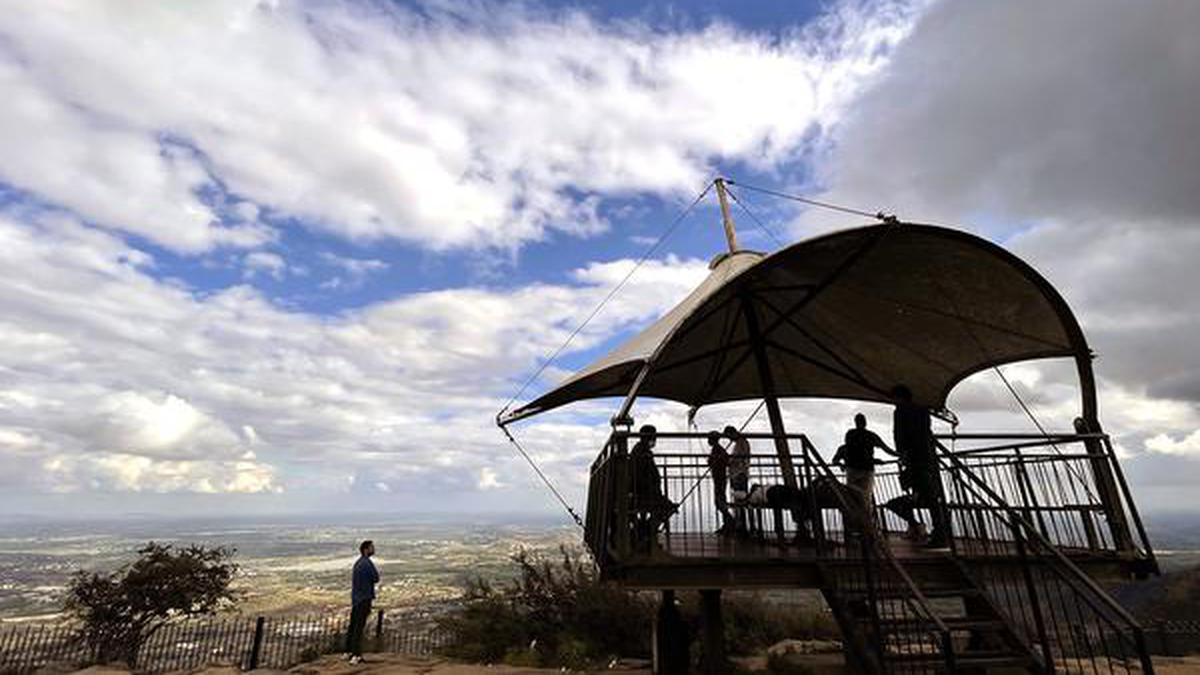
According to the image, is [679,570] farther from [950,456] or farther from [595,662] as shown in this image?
[595,662]

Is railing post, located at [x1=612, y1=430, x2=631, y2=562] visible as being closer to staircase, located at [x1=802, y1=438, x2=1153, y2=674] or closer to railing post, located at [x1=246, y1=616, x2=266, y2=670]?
staircase, located at [x1=802, y1=438, x2=1153, y2=674]

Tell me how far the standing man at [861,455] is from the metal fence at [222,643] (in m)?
10.0

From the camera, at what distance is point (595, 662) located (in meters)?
12.3

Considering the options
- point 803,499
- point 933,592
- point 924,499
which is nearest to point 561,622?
point 803,499

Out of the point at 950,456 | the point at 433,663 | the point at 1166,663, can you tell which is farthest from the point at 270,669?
the point at 1166,663

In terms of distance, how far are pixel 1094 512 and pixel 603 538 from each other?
242 inches

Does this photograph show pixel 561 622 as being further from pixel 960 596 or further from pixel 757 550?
pixel 960 596

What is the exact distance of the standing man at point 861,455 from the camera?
861 centimetres

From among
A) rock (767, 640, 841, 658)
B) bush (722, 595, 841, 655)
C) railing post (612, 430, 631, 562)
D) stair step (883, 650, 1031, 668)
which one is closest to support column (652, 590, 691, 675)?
railing post (612, 430, 631, 562)

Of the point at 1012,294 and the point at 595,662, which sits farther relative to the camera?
the point at 595,662

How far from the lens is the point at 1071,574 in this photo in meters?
6.43

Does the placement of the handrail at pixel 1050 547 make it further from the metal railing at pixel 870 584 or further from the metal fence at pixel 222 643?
the metal fence at pixel 222 643

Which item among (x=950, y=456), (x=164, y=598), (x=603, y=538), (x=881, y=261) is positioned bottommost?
(x=164, y=598)

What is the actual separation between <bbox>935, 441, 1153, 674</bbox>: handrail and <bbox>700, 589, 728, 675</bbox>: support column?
165 inches
